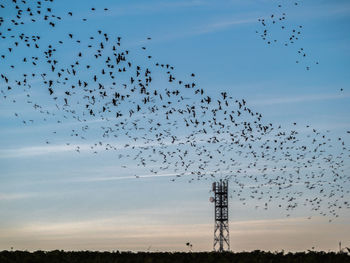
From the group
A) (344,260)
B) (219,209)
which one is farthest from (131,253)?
(219,209)

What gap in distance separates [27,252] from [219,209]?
49.0m

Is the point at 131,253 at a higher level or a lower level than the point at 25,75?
lower

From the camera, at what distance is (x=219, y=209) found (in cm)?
7194

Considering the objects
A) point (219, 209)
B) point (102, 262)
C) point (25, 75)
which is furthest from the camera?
point (219, 209)

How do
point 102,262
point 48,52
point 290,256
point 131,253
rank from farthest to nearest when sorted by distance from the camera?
1. point 48,52
2. point 131,253
3. point 290,256
4. point 102,262

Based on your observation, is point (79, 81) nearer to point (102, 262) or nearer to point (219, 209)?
point (102, 262)

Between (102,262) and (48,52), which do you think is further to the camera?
(48,52)

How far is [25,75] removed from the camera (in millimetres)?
25922

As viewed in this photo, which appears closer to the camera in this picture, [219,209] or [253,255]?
[253,255]

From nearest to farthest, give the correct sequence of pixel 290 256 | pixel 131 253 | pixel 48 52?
pixel 290 256
pixel 131 253
pixel 48 52

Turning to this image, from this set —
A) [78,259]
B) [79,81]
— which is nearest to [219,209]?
[79,81]

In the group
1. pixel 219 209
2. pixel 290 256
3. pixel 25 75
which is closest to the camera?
pixel 290 256

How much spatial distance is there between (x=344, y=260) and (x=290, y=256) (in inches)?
85.1

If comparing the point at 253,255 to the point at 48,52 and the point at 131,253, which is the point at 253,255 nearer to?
the point at 131,253
